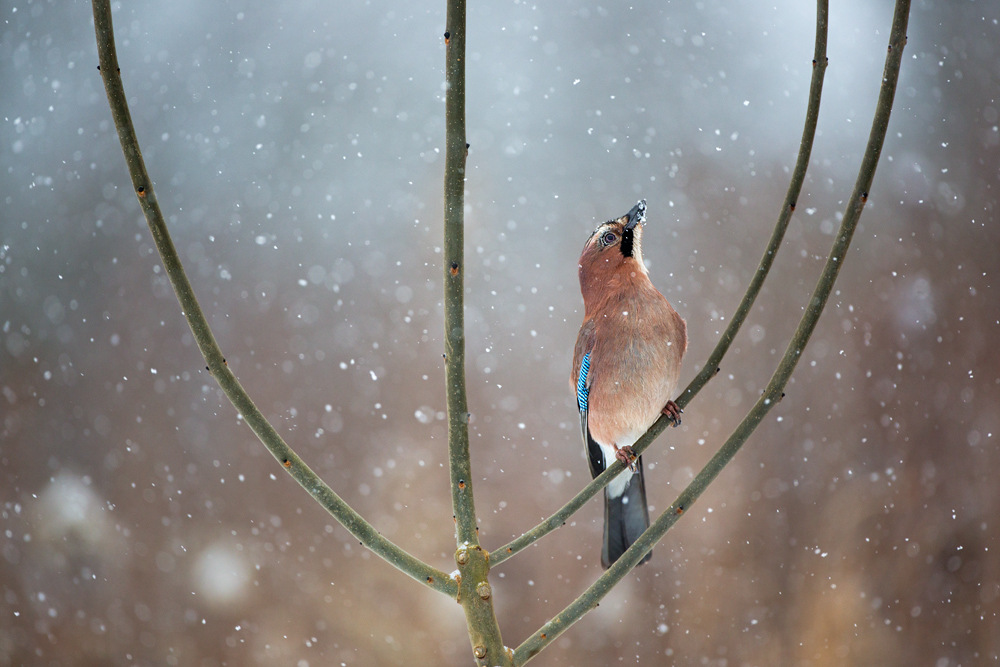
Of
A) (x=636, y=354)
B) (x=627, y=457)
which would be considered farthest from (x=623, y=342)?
(x=627, y=457)

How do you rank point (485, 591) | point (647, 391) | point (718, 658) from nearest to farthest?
point (485, 591) → point (647, 391) → point (718, 658)

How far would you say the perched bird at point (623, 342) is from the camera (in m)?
0.53

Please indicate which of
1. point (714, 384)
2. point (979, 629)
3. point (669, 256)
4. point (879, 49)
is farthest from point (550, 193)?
point (979, 629)

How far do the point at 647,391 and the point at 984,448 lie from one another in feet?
2.40

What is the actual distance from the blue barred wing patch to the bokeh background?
38cm

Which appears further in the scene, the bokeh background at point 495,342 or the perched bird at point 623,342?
the bokeh background at point 495,342

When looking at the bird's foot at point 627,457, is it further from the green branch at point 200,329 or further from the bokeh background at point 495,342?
the bokeh background at point 495,342

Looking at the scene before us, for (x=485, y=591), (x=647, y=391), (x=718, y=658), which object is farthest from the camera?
Answer: (x=718, y=658)

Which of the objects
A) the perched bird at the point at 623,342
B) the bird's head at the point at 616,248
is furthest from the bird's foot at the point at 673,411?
the bird's head at the point at 616,248

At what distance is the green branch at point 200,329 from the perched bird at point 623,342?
25cm

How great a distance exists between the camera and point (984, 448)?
98 centimetres

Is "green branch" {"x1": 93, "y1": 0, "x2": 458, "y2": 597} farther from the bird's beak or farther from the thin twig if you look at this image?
the bird's beak

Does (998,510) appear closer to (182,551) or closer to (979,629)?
(979,629)

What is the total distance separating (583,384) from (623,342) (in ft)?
0.20
